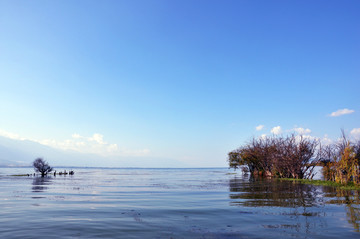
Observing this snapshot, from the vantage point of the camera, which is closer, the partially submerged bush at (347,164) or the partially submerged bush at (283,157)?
the partially submerged bush at (347,164)

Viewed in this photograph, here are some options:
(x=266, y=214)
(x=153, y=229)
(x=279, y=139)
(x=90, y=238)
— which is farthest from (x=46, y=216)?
(x=279, y=139)

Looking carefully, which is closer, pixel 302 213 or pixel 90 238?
pixel 90 238

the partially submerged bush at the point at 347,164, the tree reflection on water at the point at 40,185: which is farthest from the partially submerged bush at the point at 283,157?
the tree reflection on water at the point at 40,185

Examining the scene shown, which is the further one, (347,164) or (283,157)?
(283,157)

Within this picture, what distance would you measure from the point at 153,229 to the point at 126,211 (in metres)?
5.02

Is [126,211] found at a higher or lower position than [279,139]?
lower

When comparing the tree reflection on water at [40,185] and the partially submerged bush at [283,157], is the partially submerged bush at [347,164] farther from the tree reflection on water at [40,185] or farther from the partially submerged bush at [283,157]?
the tree reflection on water at [40,185]

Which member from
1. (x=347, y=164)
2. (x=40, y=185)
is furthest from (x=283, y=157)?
(x=40, y=185)

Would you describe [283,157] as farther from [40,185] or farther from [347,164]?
[40,185]

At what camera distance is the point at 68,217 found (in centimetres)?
1360

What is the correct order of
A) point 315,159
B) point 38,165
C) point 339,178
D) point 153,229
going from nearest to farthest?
point 153,229, point 339,178, point 315,159, point 38,165

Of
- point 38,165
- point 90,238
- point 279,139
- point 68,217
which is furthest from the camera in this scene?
point 38,165

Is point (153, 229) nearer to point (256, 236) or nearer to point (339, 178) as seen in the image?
point (256, 236)

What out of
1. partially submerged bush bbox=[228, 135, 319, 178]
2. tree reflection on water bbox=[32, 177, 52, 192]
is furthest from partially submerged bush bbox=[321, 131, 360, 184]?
tree reflection on water bbox=[32, 177, 52, 192]
